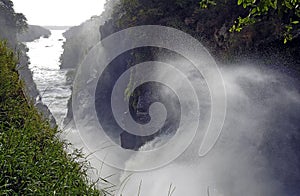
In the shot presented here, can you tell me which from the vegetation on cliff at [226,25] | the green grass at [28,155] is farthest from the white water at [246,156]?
the green grass at [28,155]

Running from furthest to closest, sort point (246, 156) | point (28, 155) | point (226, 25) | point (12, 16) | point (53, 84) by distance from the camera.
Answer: point (53, 84), point (12, 16), point (226, 25), point (246, 156), point (28, 155)

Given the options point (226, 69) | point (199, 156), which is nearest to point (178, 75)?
point (226, 69)

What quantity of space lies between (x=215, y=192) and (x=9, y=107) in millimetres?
4234

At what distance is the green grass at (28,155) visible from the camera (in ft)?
8.96

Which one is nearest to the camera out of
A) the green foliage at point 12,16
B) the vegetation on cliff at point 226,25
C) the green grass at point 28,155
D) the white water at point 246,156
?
the green grass at point 28,155

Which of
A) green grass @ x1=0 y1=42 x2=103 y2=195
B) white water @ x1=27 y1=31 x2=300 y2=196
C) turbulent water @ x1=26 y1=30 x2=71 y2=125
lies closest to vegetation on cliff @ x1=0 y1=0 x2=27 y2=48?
turbulent water @ x1=26 y1=30 x2=71 y2=125

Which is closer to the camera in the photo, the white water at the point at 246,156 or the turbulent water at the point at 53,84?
the white water at the point at 246,156

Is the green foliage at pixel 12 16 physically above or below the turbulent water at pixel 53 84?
above

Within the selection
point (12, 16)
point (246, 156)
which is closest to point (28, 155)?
point (246, 156)

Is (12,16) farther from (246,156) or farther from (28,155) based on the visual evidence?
(28,155)

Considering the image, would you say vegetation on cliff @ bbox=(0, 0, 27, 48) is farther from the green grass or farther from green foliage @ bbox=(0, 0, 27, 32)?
the green grass

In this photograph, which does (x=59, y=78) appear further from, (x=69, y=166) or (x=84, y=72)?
(x=69, y=166)

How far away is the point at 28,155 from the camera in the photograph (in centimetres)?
306

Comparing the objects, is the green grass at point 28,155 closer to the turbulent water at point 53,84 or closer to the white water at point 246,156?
the white water at point 246,156
